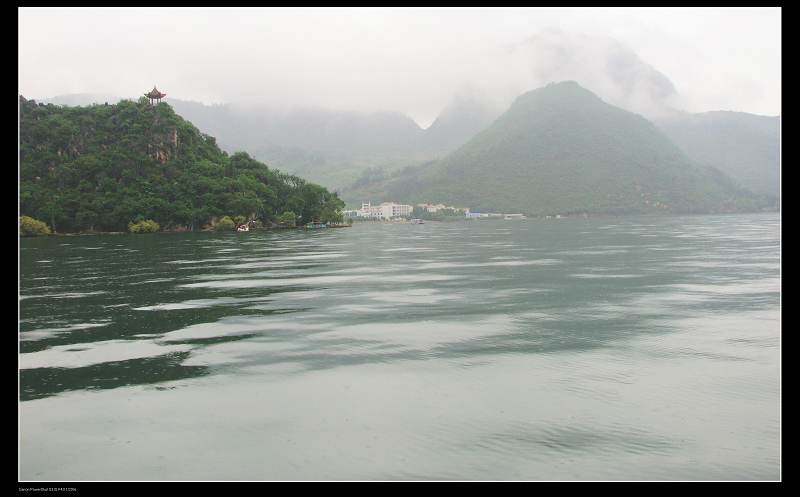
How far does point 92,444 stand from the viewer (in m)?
10.3

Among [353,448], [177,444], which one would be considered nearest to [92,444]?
[177,444]

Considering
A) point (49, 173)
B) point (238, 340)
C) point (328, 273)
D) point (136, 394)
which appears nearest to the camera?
point (136, 394)

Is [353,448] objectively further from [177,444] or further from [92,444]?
[92,444]

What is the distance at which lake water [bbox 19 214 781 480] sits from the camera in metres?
9.57

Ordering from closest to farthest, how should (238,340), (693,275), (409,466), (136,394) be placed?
(409,466) → (136,394) → (238,340) → (693,275)

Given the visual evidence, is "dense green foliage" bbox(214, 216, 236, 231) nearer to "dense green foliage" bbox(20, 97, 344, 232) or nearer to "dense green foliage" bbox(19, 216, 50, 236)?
"dense green foliage" bbox(20, 97, 344, 232)

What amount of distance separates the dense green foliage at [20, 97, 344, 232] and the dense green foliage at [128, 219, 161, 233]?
277 centimetres

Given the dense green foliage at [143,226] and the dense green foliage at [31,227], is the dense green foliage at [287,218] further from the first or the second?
the dense green foliage at [31,227]

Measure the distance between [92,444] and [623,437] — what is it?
896cm

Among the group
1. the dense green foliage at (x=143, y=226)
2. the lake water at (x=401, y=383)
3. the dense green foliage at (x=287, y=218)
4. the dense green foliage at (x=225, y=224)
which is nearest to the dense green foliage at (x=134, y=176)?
the dense green foliage at (x=225, y=224)

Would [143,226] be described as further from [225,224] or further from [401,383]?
[401,383]

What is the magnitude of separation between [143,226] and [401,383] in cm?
10338

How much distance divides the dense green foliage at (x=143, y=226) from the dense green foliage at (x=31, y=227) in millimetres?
13324
